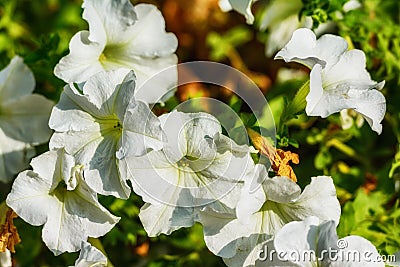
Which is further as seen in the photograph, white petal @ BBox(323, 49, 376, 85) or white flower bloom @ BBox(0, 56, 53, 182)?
white flower bloom @ BBox(0, 56, 53, 182)

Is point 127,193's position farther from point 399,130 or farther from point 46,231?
point 399,130

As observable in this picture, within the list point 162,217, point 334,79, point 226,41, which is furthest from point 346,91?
point 226,41

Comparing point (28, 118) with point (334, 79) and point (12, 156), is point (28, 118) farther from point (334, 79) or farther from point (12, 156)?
point (334, 79)

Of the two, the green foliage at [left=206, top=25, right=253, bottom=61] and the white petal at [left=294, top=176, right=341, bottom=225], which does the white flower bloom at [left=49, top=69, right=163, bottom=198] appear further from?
the green foliage at [left=206, top=25, right=253, bottom=61]

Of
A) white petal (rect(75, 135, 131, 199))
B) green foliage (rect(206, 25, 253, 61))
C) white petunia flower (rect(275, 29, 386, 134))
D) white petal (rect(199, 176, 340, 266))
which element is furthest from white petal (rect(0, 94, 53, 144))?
green foliage (rect(206, 25, 253, 61))
